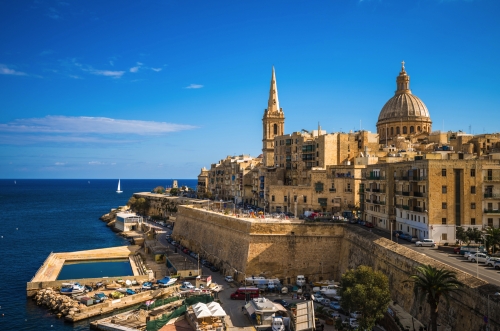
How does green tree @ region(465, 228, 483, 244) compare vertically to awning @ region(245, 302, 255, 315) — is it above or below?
above

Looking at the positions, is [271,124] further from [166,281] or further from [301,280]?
[301,280]

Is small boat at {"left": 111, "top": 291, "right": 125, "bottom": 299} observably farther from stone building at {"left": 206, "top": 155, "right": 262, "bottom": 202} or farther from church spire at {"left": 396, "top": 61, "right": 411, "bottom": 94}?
church spire at {"left": 396, "top": 61, "right": 411, "bottom": 94}

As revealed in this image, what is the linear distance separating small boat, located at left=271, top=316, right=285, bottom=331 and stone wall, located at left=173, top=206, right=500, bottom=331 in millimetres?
6039

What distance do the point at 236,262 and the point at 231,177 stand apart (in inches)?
1307

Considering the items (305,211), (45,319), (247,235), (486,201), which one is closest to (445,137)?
(305,211)

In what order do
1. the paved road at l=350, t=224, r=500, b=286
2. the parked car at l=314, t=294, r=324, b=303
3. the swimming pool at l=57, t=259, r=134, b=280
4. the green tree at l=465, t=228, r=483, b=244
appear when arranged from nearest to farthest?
the paved road at l=350, t=224, r=500, b=286, the green tree at l=465, t=228, r=483, b=244, the parked car at l=314, t=294, r=324, b=303, the swimming pool at l=57, t=259, r=134, b=280

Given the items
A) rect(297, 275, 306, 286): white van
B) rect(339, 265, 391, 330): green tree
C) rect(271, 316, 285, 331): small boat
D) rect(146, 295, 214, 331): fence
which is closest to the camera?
rect(339, 265, 391, 330): green tree

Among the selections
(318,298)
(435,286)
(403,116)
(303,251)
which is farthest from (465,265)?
(403,116)

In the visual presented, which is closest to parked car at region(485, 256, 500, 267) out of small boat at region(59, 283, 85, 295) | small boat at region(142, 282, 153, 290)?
small boat at region(142, 282, 153, 290)

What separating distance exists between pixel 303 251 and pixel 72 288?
1701cm

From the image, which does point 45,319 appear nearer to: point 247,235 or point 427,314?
point 247,235

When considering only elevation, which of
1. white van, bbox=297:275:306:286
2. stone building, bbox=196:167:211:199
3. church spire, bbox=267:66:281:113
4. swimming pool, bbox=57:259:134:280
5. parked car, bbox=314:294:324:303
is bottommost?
swimming pool, bbox=57:259:134:280

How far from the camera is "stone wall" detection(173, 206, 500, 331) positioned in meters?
21.9

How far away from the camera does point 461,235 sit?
25.5 metres
